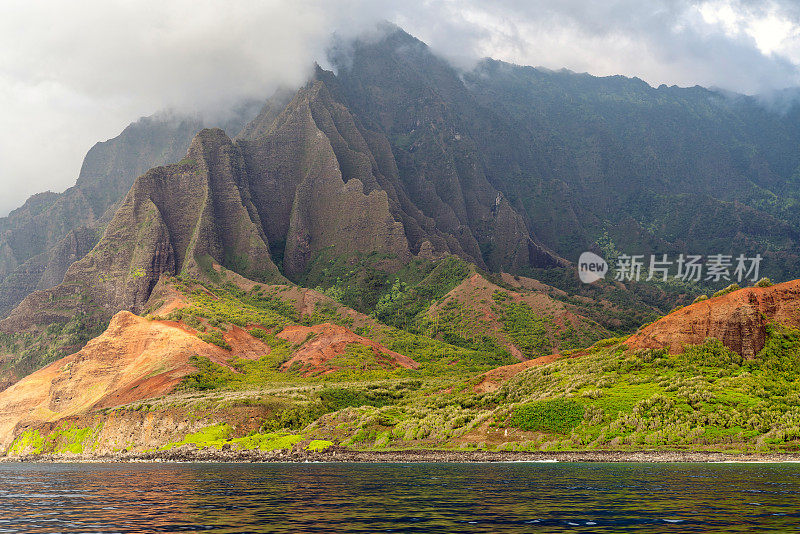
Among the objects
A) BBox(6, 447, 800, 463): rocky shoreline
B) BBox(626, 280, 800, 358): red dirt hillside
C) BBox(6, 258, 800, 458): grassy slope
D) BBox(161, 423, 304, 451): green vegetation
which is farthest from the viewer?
BBox(161, 423, 304, 451): green vegetation

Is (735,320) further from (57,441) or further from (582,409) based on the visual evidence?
(57,441)

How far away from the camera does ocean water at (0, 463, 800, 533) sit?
3909 centimetres

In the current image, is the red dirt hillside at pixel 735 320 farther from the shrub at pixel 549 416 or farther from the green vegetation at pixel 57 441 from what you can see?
the green vegetation at pixel 57 441

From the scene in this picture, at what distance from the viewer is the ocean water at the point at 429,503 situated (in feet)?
128

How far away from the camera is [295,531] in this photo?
122ft

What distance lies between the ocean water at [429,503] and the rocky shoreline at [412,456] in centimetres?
1588

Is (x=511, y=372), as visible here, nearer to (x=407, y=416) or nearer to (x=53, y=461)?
(x=407, y=416)

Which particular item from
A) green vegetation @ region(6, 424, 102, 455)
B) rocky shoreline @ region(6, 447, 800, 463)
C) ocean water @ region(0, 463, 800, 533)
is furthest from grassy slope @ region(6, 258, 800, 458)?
ocean water @ region(0, 463, 800, 533)

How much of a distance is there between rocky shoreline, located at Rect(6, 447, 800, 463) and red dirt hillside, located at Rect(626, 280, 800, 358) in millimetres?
33074

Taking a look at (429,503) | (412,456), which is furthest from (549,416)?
(429,503)

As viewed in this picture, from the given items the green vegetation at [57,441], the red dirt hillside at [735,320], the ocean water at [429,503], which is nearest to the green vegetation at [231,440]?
the green vegetation at [57,441]

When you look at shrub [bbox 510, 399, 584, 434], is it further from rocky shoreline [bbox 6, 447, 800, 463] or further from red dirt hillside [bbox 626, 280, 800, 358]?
red dirt hillside [bbox 626, 280, 800, 358]

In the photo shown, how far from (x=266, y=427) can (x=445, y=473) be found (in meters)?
76.7

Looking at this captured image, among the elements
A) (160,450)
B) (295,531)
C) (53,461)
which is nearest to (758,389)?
(295,531)
